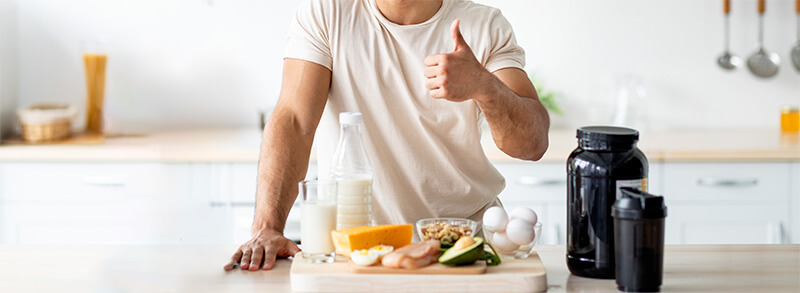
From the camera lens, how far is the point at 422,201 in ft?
5.98

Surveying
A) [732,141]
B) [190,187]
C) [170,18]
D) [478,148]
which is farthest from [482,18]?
[170,18]

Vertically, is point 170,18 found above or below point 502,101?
above

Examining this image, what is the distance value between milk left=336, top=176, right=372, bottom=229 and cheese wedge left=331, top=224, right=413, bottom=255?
44mm

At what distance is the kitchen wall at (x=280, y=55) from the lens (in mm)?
3326

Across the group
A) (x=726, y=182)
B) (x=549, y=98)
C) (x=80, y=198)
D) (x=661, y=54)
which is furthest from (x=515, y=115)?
(x=661, y=54)

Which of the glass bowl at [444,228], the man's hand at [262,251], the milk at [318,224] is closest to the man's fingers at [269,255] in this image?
the man's hand at [262,251]

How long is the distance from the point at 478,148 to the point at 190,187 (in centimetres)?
136

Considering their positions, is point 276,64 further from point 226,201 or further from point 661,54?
point 661,54

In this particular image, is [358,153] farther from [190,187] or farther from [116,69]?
[116,69]

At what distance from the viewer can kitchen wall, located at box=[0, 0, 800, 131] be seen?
10.9 feet

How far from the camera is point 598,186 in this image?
4.06 ft

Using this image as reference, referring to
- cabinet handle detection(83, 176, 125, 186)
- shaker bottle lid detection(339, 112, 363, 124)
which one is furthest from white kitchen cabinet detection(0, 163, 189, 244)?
shaker bottle lid detection(339, 112, 363, 124)

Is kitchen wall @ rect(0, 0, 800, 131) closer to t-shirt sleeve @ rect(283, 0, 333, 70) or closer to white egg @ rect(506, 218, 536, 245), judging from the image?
t-shirt sleeve @ rect(283, 0, 333, 70)

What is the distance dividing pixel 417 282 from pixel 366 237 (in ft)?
0.38
